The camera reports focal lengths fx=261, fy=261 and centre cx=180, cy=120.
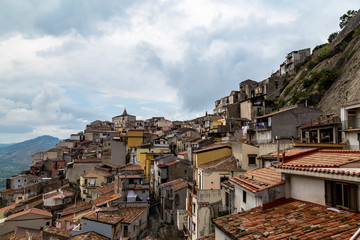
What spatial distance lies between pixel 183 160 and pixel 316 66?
4337 cm

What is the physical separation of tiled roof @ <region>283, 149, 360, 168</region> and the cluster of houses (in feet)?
0.13

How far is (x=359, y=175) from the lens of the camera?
21.0 feet

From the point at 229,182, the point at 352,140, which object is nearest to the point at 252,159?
the point at 229,182

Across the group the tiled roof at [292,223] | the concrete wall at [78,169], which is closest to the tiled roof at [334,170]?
the tiled roof at [292,223]

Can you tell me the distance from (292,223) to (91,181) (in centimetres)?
4768

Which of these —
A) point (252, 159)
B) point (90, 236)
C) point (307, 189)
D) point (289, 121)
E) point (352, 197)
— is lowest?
point (90, 236)

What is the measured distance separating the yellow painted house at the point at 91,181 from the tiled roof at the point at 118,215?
56.7 feet

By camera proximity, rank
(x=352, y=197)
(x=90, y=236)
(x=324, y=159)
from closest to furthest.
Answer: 1. (x=352, y=197)
2. (x=324, y=159)
3. (x=90, y=236)

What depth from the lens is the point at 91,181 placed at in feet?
163

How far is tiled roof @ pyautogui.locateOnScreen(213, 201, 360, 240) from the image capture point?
6.41 meters

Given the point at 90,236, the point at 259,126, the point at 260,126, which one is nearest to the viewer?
Answer: the point at 90,236

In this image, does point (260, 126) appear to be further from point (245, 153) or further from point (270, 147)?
point (270, 147)

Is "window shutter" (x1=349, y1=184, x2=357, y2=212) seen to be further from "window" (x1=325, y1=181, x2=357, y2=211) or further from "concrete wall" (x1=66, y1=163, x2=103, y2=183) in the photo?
"concrete wall" (x1=66, y1=163, x2=103, y2=183)

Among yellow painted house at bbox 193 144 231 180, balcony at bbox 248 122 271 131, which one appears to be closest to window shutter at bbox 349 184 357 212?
yellow painted house at bbox 193 144 231 180
